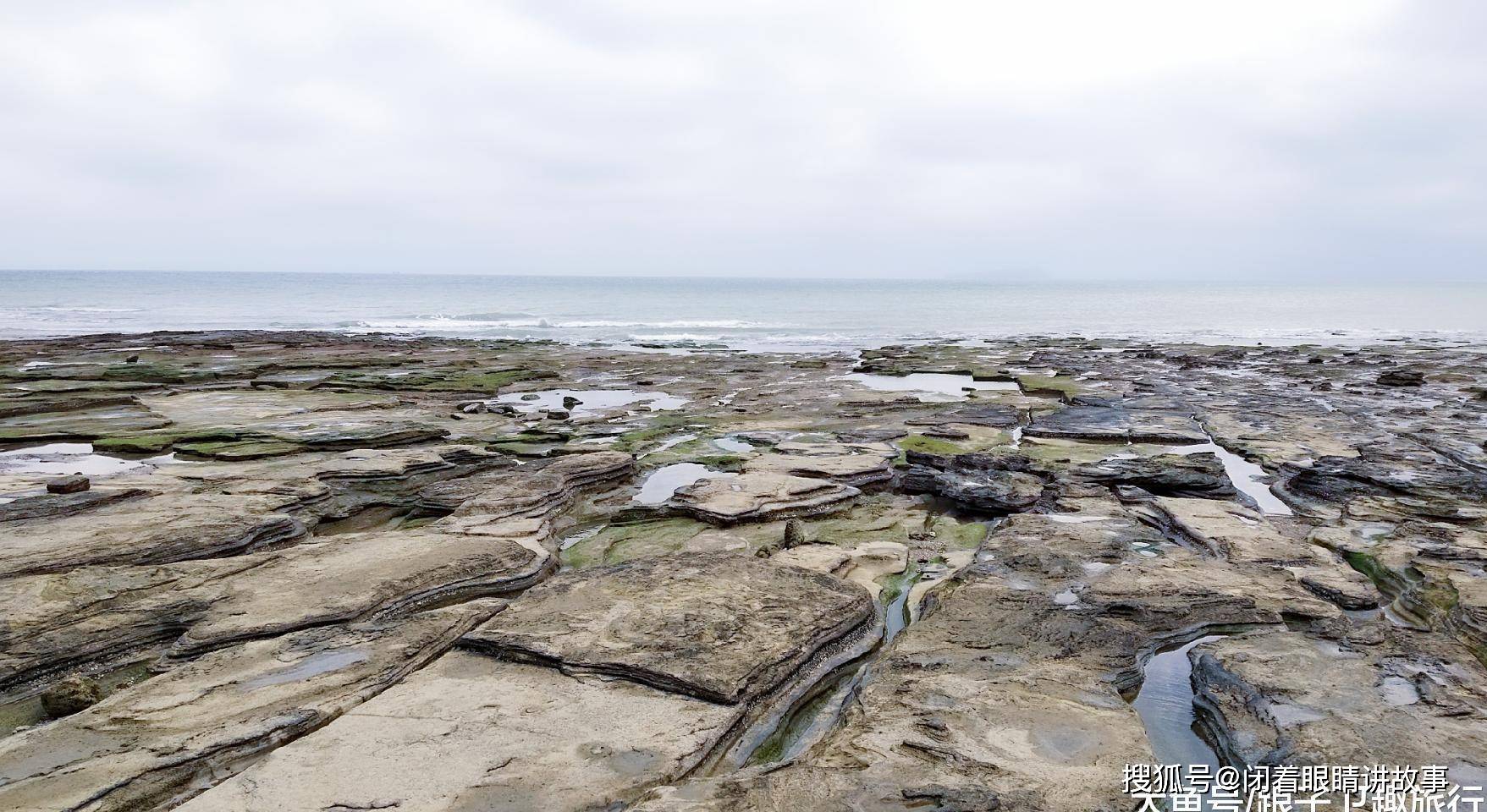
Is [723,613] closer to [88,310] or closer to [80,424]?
[80,424]

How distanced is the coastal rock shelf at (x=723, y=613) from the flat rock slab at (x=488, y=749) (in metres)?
0.02

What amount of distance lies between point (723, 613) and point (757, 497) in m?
2.83

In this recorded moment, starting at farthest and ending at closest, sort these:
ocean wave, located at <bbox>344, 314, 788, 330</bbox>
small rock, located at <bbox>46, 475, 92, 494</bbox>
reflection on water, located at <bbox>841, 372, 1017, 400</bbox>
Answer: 1. ocean wave, located at <bbox>344, 314, 788, 330</bbox>
2. reflection on water, located at <bbox>841, 372, 1017, 400</bbox>
3. small rock, located at <bbox>46, 475, 92, 494</bbox>

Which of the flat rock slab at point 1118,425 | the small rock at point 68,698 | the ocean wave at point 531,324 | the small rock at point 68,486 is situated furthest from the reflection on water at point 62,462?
the ocean wave at point 531,324

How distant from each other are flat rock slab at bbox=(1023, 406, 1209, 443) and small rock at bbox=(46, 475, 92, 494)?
404 inches

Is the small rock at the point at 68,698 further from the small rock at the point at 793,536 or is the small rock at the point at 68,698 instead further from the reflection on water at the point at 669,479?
the reflection on water at the point at 669,479

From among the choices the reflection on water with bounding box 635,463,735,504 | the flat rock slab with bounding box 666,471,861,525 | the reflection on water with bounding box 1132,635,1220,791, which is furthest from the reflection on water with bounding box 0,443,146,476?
the reflection on water with bounding box 1132,635,1220,791

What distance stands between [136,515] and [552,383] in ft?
39.8

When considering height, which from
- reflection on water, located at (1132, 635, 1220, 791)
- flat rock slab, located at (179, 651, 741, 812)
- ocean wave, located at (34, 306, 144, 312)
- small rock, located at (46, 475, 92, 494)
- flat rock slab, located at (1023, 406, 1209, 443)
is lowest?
reflection on water, located at (1132, 635, 1220, 791)

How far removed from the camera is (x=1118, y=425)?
11.2 metres

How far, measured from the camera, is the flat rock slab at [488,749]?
3.09 meters

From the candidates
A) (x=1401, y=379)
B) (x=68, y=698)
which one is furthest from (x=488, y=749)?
(x=1401, y=379)

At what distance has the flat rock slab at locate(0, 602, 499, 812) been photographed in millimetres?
3191

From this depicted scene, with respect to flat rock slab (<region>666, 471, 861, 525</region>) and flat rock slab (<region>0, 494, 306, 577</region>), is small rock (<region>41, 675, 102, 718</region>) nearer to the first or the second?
flat rock slab (<region>0, 494, 306, 577</region>)
